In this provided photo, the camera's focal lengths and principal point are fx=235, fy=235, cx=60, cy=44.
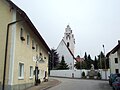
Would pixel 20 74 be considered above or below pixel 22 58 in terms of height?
below

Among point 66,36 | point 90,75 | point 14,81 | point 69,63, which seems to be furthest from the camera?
point 66,36

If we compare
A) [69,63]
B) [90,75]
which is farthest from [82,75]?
[69,63]

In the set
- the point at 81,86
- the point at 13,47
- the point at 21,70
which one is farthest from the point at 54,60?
the point at 13,47

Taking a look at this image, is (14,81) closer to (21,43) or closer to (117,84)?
(21,43)

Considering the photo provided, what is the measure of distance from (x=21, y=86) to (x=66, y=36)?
77.8 metres

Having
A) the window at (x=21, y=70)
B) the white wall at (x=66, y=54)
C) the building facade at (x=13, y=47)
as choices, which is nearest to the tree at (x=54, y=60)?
the white wall at (x=66, y=54)

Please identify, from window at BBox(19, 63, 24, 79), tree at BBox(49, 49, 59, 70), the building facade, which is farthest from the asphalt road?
tree at BBox(49, 49, 59, 70)

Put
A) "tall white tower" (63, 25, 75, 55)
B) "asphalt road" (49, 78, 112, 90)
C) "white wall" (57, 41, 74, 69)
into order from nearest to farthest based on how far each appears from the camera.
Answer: "asphalt road" (49, 78, 112, 90) → "white wall" (57, 41, 74, 69) → "tall white tower" (63, 25, 75, 55)

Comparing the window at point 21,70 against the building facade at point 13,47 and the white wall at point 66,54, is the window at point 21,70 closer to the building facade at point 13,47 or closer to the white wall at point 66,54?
the building facade at point 13,47

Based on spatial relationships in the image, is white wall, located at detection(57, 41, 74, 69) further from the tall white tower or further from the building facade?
the building facade

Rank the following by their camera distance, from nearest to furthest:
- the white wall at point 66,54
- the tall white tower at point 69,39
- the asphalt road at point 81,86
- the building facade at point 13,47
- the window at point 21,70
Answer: the building facade at point 13,47, the window at point 21,70, the asphalt road at point 81,86, the white wall at point 66,54, the tall white tower at point 69,39

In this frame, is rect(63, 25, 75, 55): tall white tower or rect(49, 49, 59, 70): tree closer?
rect(49, 49, 59, 70): tree

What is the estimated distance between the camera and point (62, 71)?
220ft

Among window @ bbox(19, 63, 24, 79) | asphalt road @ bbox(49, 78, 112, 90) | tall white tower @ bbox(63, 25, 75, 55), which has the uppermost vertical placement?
tall white tower @ bbox(63, 25, 75, 55)
